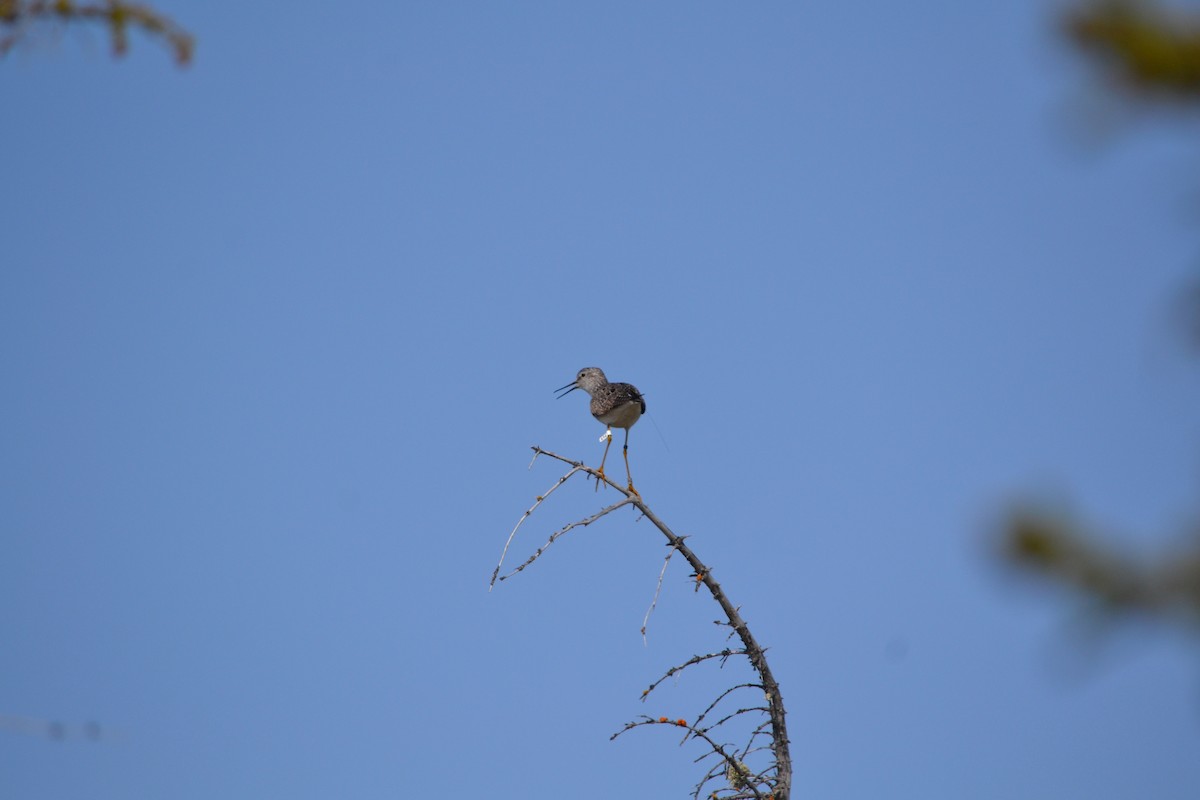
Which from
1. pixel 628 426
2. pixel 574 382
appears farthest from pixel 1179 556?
pixel 574 382

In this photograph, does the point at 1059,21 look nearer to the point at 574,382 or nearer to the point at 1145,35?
the point at 1145,35

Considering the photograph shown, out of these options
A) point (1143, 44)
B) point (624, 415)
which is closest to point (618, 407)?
point (624, 415)

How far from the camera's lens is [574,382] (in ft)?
64.7

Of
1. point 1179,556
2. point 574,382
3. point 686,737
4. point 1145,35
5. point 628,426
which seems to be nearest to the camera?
point 1179,556

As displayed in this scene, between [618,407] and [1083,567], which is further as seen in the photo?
[618,407]

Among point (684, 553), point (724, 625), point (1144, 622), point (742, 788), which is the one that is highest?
point (684, 553)

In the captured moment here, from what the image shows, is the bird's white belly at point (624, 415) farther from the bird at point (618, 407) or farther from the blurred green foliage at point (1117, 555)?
the blurred green foliage at point (1117, 555)

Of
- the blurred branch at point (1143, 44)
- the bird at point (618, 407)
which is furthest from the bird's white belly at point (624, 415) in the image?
the blurred branch at point (1143, 44)

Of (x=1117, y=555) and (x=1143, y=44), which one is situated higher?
(x=1143, y=44)

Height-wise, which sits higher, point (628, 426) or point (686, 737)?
point (628, 426)

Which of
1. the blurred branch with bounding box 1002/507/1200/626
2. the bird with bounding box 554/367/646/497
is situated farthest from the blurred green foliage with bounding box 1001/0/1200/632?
the bird with bounding box 554/367/646/497

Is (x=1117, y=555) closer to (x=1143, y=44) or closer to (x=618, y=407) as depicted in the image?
(x=1143, y=44)

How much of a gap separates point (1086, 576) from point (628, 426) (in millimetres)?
13820

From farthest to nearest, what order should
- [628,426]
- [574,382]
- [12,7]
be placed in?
[574,382], [628,426], [12,7]
